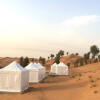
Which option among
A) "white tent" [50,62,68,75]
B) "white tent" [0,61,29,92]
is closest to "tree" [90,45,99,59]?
"white tent" [50,62,68,75]

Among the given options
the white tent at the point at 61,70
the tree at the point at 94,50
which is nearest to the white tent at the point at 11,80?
the white tent at the point at 61,70

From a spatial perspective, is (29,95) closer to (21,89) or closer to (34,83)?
(21,89)

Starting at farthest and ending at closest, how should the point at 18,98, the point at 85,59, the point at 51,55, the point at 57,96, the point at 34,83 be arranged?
the point at 51,55 < the point at 85,59 < the point at 34,83 < the point at 57,96 < the point at 18,98

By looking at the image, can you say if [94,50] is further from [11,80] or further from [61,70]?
[11,80]

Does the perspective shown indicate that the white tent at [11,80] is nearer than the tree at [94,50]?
Yes

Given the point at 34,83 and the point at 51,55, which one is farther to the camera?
the point at 51,55

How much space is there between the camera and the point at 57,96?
15.5 meters

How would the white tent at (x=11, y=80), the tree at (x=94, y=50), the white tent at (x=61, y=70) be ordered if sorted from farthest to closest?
the tree at (x=94, y=50)
the white tent at (x=61, y=70)
the white tent at (x=11, y=80)

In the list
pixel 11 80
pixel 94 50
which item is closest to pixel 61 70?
pixel 11 80

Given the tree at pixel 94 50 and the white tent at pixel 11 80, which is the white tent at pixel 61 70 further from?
the tree at pixel 94 50

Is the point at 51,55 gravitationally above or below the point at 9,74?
above

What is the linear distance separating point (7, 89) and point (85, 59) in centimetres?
5946

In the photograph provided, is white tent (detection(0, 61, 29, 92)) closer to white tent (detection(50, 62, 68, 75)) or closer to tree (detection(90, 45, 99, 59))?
white tent (detection(50, 62, 68, 75))

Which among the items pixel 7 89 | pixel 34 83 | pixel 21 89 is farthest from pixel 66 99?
pixel 34 83
